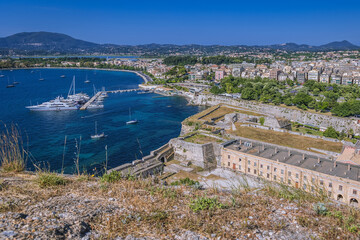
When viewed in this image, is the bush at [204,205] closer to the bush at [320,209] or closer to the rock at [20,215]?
the bush at [320,209]

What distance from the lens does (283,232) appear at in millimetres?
4152

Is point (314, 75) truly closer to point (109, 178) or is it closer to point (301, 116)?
point (301, 116)

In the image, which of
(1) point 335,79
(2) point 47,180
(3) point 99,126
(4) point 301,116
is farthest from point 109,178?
(1) point 335,79

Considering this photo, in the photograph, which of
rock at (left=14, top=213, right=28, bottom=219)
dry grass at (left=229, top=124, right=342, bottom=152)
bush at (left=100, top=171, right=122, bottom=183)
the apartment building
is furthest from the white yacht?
rock at (left=14, top=213, right=28, bottom=219)

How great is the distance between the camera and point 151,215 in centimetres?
439

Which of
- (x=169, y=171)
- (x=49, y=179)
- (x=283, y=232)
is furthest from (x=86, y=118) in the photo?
(x=283, y=232)

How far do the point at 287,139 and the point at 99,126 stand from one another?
23286 mm

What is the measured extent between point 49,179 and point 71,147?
2402 cm

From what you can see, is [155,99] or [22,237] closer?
[22,237]

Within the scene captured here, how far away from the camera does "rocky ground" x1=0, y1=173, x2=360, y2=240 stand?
393 centimetres

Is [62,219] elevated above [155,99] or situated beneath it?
elevated above

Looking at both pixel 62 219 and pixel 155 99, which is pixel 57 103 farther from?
pixel 62 219

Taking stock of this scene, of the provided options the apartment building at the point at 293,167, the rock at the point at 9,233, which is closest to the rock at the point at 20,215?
the rock at the point at 9,233

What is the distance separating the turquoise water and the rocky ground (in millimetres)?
10867
